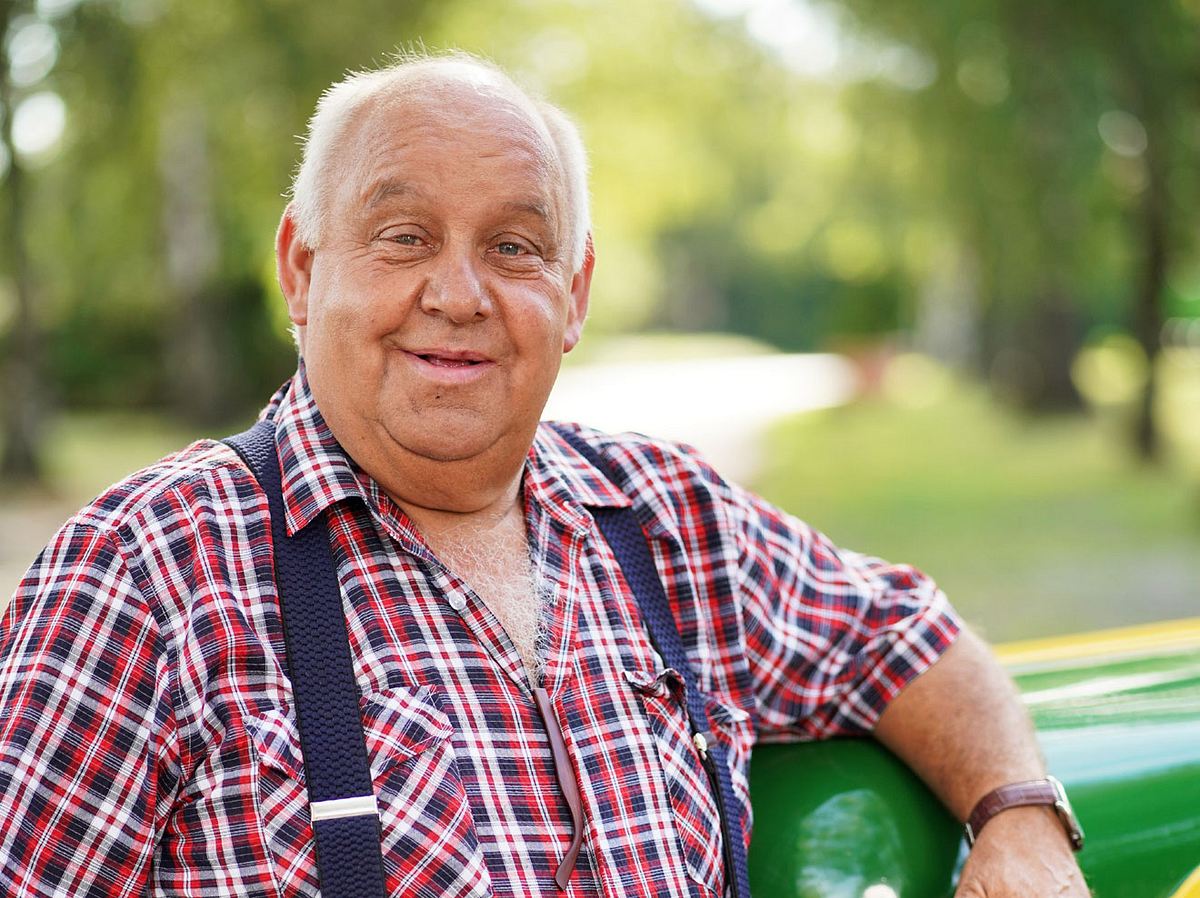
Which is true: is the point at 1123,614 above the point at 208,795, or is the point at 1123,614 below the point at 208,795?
below

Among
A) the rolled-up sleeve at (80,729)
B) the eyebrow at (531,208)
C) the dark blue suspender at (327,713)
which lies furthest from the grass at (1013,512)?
the rolled-up sleeve at (80,729)

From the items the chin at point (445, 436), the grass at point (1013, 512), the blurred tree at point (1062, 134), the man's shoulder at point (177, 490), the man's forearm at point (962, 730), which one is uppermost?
the blurred tree at point (1062, 134)

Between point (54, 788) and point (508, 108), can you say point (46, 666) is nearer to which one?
point (54, 788)

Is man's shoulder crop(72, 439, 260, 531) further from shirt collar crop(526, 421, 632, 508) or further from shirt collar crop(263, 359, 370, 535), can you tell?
shirt collar crop(526, 421, 632, 508)

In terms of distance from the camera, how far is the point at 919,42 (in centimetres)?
1089

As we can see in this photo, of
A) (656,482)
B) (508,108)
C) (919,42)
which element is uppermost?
(919,42)

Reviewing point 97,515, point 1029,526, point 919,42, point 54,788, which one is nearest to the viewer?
point 54,788

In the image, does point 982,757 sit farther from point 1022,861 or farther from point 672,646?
point 672,646

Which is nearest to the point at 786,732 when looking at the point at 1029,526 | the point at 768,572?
the point at 768,572

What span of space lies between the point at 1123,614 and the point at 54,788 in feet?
19.6

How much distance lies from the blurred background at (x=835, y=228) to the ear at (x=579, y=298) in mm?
4682

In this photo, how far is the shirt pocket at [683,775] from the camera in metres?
1.68

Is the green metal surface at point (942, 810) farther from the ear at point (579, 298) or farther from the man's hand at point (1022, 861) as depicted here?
the ear at point (579, 298)

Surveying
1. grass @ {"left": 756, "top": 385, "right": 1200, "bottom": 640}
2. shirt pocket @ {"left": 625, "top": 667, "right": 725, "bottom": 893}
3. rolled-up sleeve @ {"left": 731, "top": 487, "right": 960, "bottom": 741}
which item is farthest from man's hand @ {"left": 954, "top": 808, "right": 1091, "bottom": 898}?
grass @ {"left": 756, "top": 385, "right": 1200, "bottom": 640}
